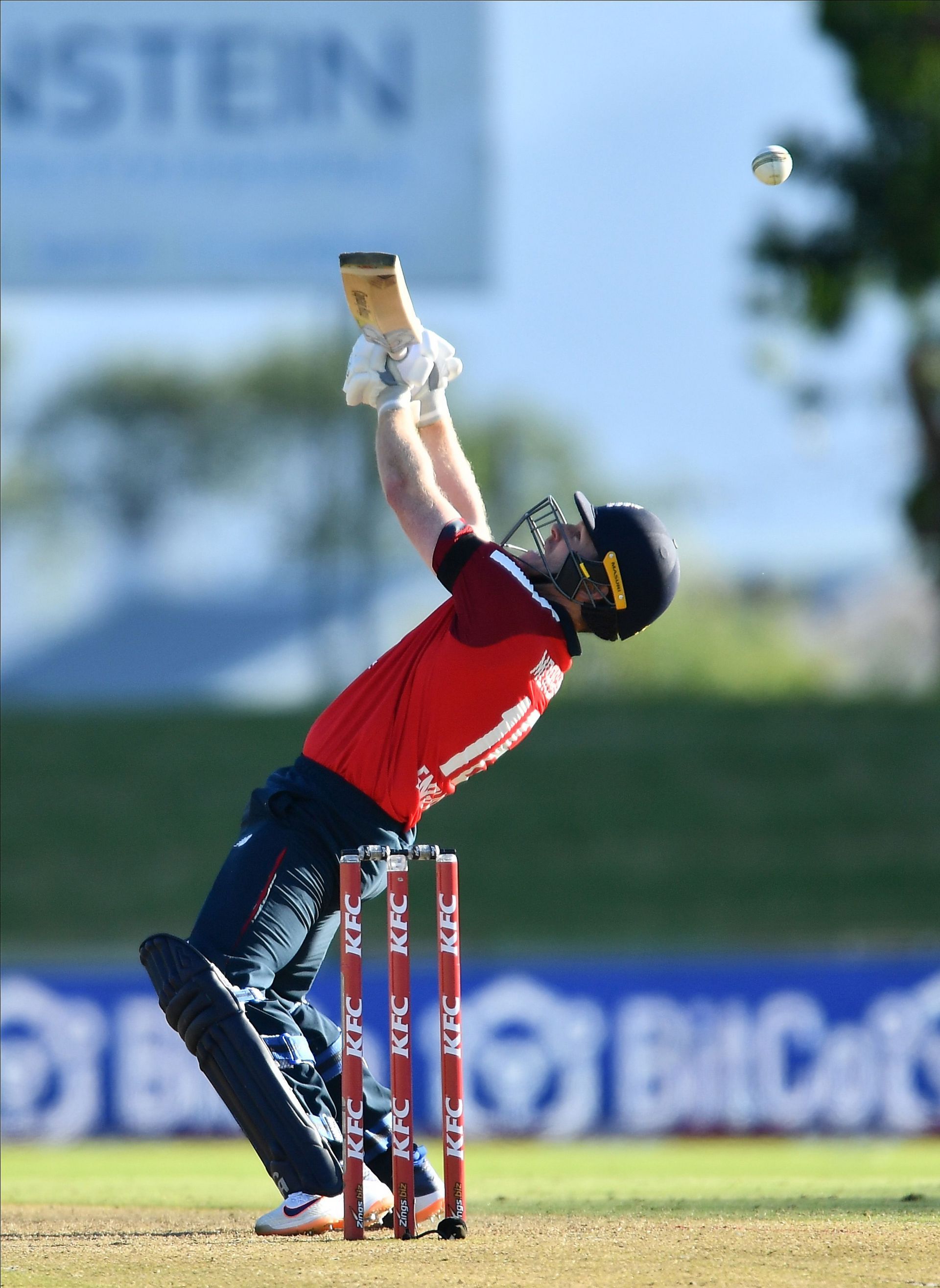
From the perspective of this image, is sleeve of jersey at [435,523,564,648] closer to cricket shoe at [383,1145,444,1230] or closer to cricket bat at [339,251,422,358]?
cricket bat at [339,251,422,358]

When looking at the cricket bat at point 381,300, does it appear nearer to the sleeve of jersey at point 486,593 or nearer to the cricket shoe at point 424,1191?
the sleeve of jersey at point 486,593

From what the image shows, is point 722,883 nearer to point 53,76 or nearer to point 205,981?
point 53,76

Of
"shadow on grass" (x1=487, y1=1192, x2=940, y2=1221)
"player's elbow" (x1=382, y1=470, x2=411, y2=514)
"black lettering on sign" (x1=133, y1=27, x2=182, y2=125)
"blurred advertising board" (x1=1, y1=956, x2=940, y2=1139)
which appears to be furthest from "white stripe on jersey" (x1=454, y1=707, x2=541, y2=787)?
"black lettering on sign" (x1=133, y1=27, x2=182, y2=125)

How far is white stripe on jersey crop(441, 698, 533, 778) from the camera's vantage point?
4.68 meters

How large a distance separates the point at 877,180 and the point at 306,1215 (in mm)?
15943

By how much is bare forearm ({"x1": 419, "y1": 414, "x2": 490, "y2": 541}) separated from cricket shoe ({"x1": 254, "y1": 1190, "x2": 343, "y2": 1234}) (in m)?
1.97

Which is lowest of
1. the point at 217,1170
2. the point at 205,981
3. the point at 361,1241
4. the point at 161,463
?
the point at 217,1170

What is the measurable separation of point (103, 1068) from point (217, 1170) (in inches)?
86.9

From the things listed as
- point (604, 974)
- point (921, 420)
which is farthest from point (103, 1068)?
point (921, 420)

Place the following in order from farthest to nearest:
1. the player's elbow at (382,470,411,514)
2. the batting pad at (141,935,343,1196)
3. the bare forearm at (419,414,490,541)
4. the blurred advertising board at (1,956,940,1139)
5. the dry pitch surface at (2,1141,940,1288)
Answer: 1. the blurred advertising board at (1,956,940,1139)
2. the bare forearm at (419,414,490,541)
3. the player's elbow at (382,470,411,514)
4. the batting pad at (141,935,343,1196)
5. the dry pitch surface at (2,1141,940,1288)

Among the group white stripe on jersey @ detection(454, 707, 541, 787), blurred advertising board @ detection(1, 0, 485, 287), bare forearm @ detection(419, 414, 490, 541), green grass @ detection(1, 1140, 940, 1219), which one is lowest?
green grass @ detection(1, 1140, 940, 1219)

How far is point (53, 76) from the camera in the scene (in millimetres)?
17156

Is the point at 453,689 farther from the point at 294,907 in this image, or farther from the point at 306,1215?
the point at 306,1215

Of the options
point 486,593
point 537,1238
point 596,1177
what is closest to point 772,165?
point 486,593
